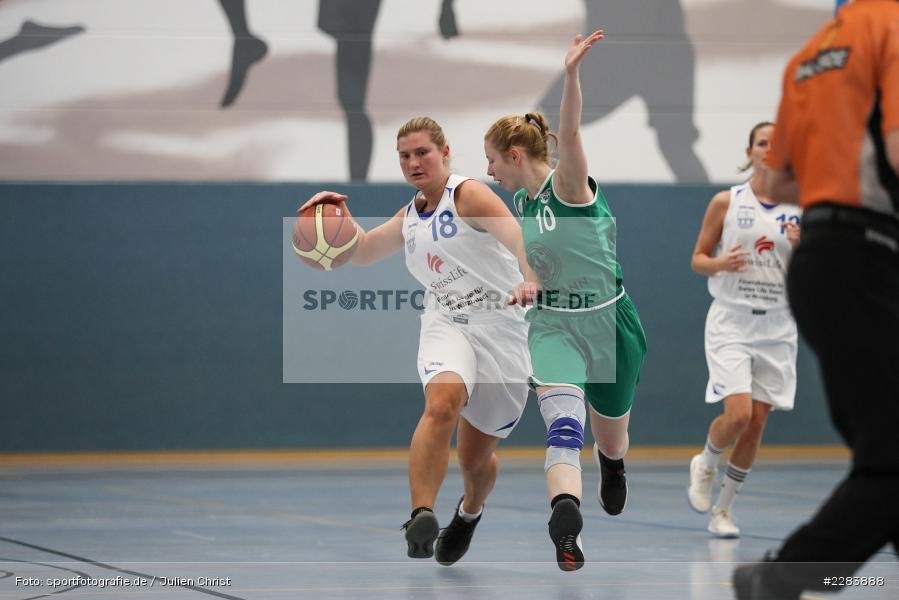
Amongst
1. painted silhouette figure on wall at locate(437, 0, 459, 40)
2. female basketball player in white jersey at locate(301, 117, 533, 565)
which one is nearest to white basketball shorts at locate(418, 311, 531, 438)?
female basketball player in white jersey at locate(301, 117, 533, 565)

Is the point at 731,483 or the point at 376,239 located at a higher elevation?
the point at 376,239

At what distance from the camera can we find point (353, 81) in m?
9.87

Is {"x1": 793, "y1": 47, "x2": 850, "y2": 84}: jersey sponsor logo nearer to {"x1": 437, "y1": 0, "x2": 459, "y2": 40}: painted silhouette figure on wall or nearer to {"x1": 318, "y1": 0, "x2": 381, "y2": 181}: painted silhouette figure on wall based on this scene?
{"x1": 318, "y1": 0, "x2": 381, "y2": 181}: painted silhouette figure on wall

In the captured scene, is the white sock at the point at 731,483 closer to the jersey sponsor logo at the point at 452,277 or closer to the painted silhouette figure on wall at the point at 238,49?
the jersey sponsor logo at the point at 452,277

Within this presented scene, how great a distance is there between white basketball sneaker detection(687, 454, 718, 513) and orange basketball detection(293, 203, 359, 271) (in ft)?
7.57

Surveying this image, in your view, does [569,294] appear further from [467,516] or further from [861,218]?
[861,218]

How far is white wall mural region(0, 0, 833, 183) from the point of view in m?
9.58

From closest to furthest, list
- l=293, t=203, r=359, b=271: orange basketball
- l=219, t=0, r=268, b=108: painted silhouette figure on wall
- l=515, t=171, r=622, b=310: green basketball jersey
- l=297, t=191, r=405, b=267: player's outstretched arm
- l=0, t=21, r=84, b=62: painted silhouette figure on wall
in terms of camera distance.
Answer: l=515, t=171, r=622, b=310: green basketball jersey → l=293, t=203, r=359, b=271: orange basketball → l=297, t=191, r=405, b=267: player's outstretched arm → l=0, t=21, r=84, b=62: painted silhouette figure on wall → l=219, t=0, r=268, b=108: painted silhouette figure on wall

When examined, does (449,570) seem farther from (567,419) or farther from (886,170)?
(886,170)

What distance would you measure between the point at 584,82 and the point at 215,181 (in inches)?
137

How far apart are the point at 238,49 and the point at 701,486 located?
6.04 meters

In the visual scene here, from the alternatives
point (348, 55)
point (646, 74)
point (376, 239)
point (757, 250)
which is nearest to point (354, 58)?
point (348, 55)

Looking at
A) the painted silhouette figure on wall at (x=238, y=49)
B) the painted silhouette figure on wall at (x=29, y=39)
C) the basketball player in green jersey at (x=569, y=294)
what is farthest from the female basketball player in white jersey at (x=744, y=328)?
the painted silhouette figure on wall at (x=29, y=39)

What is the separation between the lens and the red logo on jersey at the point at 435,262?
15.4 feet
